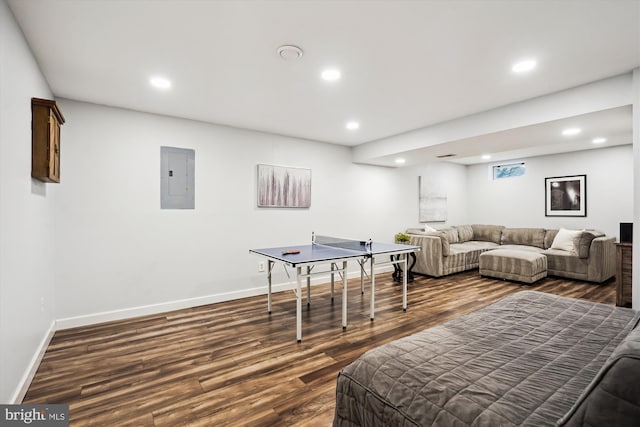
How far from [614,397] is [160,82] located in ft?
11.8

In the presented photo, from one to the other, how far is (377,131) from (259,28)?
117 inches

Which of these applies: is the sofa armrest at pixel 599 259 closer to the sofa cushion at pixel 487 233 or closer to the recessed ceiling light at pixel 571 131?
the sofa cushion at pixel 487 233

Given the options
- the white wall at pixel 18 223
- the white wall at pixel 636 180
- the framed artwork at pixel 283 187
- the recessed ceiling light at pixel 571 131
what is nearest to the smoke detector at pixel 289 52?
the white wall at pixel 18 223

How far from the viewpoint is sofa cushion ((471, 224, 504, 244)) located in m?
7.34

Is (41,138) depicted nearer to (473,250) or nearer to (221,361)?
(221,361)

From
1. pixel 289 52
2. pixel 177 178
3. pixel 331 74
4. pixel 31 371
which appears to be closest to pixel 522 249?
pixel 331 74

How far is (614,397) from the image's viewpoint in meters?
0.79

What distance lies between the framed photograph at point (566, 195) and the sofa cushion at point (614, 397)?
7.09m

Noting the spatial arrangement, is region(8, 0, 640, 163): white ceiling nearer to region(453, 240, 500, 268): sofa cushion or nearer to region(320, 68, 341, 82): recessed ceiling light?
region(320, 68, 341, 82): recessed ceiling light

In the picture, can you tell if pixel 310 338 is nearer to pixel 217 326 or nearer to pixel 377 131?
pixel 217 326

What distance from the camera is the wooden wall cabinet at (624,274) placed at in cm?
369

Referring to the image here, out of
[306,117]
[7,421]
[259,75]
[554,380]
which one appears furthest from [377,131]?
[7,421]

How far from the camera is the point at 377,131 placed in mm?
4742

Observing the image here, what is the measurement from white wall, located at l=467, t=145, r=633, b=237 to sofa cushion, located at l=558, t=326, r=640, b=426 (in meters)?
6.85
